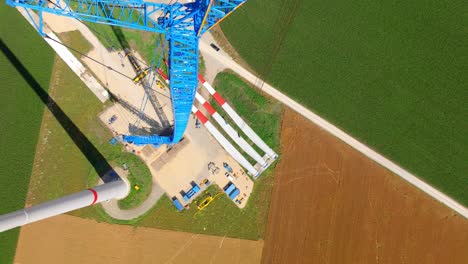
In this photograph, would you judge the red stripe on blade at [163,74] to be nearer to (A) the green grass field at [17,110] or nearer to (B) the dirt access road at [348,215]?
(A) the green grass field at [17,110]

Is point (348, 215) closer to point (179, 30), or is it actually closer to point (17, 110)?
point (179, 30)

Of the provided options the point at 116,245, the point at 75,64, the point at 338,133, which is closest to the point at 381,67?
the point at 338,133

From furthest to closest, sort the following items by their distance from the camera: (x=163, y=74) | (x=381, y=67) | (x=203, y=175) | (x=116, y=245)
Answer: (x=163, y=74) < (x=381, y=67) < (x=203, y=175) < (x=116, y=245)

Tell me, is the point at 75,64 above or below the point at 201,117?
above

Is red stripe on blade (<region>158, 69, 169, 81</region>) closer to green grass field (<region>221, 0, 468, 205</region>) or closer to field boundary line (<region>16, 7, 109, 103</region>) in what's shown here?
field boundary line (<region>16, 7, 109, 103</region>)

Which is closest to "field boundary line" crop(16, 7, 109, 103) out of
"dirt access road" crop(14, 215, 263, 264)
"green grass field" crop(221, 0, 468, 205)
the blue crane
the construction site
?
the construction site

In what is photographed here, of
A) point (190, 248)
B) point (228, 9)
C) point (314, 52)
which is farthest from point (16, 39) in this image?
point (314, 52)

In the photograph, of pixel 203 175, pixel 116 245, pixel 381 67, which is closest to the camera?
pixel 116 245
